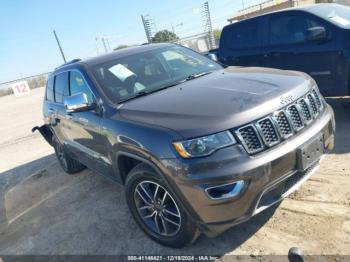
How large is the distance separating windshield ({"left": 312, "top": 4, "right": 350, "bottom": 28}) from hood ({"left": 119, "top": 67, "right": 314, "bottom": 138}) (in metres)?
2.52

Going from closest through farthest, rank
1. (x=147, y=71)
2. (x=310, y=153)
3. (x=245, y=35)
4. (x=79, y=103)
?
(x=310, y=153)
(x=79, y=103)
(x=147, y=71)
(x=245, y=35)

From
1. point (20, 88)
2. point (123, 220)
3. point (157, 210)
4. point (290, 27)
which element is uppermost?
point (290, 27)

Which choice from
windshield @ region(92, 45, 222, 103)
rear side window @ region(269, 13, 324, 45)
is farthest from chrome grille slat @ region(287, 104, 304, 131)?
Result: rear side window @ region(269, 13, 324, 45)

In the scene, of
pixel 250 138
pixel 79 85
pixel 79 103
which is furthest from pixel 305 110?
pixel 79 85

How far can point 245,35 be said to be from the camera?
23.0 feet

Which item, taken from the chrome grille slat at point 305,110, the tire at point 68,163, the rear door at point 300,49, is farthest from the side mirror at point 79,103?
the rear door at point 300,49

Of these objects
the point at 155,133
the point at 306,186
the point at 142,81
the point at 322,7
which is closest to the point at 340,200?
the point at 306,186

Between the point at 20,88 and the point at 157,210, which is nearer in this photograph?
the point at 157,210

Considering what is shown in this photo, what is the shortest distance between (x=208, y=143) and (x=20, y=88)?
26696 mm

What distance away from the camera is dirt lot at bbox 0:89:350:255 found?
10.8 feet

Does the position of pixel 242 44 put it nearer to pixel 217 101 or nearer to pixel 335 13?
pixel 335 13

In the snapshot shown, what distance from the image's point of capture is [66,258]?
3.79 meters

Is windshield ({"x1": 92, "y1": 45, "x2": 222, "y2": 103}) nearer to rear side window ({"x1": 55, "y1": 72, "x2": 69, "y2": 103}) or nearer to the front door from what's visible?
the front door

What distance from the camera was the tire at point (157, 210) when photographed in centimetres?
315
